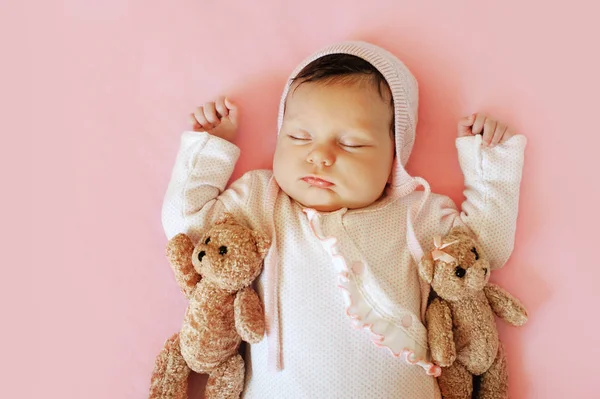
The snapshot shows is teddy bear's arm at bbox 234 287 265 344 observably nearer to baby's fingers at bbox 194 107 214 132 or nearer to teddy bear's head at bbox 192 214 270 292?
teddy bear's head at bbox 192 214 270 292

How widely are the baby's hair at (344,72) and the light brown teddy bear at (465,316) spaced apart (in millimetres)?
360

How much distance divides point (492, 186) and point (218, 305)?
76cm

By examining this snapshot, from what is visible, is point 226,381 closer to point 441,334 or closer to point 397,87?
point 441,334

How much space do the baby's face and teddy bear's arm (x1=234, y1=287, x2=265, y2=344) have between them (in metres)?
0.28

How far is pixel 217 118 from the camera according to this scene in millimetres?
1558

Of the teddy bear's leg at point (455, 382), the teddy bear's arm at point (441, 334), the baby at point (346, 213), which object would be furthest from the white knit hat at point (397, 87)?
the teddy bear's leg at point (455, 382)

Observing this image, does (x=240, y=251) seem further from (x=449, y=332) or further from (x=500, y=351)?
(x=500, y=351)

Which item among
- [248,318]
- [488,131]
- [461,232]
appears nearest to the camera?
[248,318]

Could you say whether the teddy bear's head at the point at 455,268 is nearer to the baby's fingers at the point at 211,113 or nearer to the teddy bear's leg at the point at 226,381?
the teddy bear's leg at the point at 226,381

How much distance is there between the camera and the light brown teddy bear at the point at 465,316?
129cm

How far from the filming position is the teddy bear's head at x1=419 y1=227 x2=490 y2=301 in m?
1.28

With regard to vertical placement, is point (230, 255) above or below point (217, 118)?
below

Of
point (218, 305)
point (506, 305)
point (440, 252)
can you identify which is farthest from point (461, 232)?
point (218, 305)

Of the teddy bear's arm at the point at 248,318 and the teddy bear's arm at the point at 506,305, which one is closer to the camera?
the teddy bear's arm at the point at 248,318
